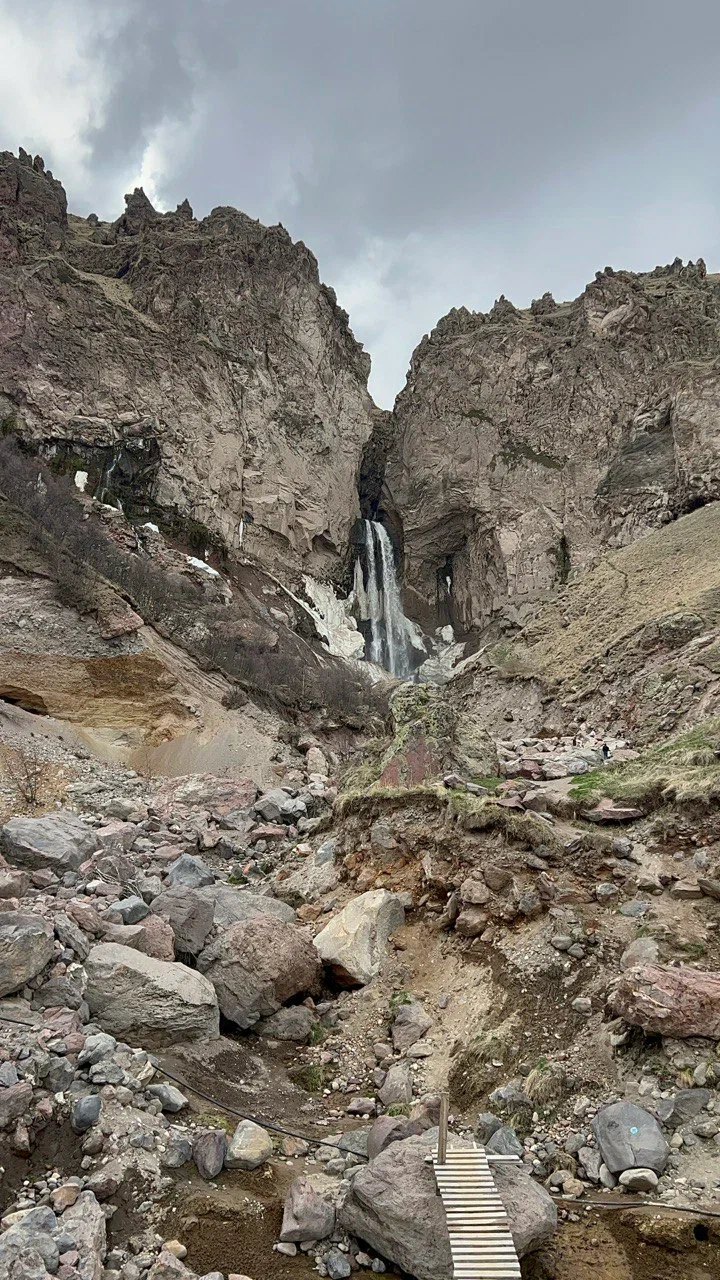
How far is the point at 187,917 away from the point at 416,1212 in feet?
14.0

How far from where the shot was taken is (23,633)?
23875 millimetres

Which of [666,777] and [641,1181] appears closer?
[641,1181]

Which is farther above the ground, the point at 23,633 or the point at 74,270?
the point at 74,270

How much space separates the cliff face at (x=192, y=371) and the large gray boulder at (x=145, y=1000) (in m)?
40.1

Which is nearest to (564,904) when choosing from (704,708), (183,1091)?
(183,1091)

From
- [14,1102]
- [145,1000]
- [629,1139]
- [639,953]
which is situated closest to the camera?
[14,1102]

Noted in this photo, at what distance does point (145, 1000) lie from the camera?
20.4 feet

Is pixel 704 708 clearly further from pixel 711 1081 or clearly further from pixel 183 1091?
pixel 183 1091

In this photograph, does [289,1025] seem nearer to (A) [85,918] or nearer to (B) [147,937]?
(B) [147,937]

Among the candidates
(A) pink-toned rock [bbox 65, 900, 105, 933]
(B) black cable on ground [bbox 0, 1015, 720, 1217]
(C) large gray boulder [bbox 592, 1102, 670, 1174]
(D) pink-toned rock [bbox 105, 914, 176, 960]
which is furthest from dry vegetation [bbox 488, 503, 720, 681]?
(A) pink-toned rock [bbox 65, 900, 105, 933]

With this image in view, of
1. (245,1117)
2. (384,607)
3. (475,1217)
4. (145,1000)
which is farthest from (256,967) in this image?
(384,607)

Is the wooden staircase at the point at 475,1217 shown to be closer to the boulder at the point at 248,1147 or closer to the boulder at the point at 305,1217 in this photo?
the boulder at the point at 305,1217

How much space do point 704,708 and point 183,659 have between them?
1879 centimetres

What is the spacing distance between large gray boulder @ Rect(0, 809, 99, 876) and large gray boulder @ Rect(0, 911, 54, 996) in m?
2.95
